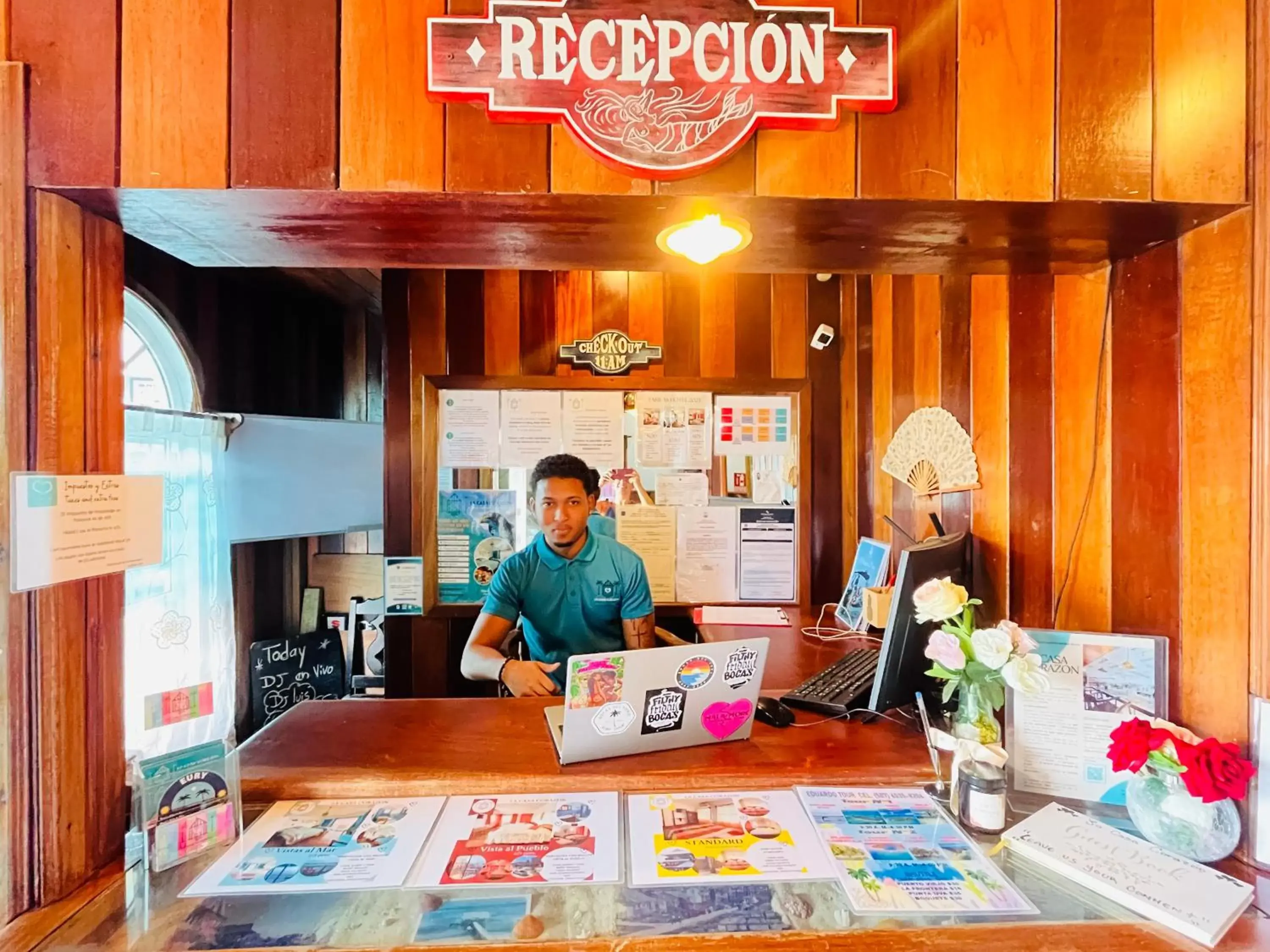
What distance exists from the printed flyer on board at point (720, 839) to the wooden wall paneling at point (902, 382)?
1382mm

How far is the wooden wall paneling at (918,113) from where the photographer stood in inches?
34.9

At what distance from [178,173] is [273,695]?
3.17 m

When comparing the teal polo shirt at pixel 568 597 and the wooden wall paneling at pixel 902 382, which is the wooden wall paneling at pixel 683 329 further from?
the teal polo shirt at pixel 568 597

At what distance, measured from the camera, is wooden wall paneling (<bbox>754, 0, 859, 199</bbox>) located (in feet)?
2.93

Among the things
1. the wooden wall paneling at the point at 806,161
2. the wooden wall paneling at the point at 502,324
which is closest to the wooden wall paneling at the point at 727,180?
the wooden wall paneling at the point at 806,161

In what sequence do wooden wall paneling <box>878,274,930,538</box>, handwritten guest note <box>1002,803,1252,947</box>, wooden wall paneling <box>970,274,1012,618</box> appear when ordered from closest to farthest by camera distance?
1. handwritten guest note <box>1002,803,1252,947</box>
2. wooden wall paneling <box>970,274,1012,618</box>
3. wooden wall paneling <box>878,274,930,538</box>

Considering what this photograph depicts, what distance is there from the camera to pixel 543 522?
222 centimetres

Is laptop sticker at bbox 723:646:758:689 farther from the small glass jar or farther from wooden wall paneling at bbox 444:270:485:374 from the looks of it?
wooden wall paneling at bbox 444:270:485:374

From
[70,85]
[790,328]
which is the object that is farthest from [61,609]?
[790,328]

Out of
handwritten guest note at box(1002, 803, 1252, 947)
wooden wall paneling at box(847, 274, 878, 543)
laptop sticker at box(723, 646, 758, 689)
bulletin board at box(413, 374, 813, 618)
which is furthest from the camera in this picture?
bulletin board at box(413, 374, 813, 618)

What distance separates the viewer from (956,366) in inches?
70.7

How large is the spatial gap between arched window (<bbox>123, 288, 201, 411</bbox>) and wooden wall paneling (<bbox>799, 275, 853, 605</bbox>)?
2.84 meters

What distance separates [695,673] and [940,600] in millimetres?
444

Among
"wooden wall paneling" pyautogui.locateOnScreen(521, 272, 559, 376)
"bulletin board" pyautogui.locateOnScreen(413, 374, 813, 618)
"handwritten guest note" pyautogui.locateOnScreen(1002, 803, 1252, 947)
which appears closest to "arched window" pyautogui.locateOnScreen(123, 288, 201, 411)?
"bulletin board" pyautogui.locateOnScreen(413, 374, 813, 618)
